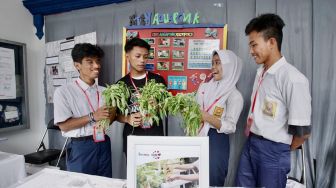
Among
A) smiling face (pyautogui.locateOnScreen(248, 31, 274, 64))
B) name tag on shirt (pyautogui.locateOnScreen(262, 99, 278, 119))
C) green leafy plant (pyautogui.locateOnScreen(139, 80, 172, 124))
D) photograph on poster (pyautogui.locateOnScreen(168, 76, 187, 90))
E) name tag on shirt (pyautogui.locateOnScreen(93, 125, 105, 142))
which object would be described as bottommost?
name tag on shirt (pyautogui.locateOnScreen(93, 125, 105, 142))

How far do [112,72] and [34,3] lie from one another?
123cm

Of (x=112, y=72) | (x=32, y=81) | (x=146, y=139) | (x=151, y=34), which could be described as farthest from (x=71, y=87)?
(x=32, y=81)

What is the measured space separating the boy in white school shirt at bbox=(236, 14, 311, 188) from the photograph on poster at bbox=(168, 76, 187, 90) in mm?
Result: 732

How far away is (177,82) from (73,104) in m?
0.92

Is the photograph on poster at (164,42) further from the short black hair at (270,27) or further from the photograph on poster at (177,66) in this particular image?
the short black hair at (270,27)

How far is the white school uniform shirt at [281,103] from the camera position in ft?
4.16

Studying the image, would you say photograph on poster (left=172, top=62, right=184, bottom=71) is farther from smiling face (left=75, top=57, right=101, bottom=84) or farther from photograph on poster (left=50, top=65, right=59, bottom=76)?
photograph on poster (left=50, top=65, right=59, bottom=76)

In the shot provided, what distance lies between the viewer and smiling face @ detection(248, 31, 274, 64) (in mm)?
1419

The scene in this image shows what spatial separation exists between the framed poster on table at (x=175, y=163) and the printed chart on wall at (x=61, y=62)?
6.26 ft

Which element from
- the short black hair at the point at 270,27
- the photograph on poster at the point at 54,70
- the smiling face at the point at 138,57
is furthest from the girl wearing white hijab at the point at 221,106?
the photograph on poster at the point at 54,70

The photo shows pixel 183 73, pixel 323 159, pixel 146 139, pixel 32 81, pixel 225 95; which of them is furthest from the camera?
pixel 32 81

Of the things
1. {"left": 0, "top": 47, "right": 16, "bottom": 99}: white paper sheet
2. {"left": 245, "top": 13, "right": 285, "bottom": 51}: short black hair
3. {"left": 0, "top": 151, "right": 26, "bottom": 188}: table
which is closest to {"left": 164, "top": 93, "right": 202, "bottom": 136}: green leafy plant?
{"left": 245, "top": 13, "right": 285, "bottom": 51}: short black hair

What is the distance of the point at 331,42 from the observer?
1.75 metres

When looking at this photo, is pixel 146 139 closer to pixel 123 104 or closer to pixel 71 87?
pixel 123 104
